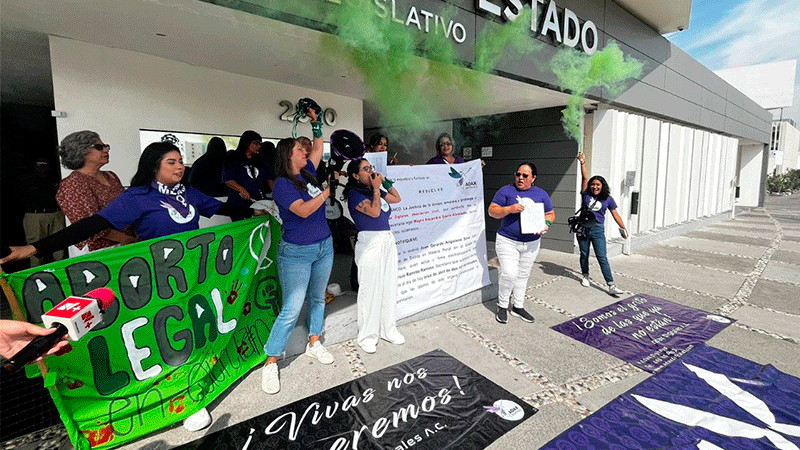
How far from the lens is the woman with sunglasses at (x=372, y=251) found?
3062 mm

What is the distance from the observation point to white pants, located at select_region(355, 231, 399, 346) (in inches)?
124

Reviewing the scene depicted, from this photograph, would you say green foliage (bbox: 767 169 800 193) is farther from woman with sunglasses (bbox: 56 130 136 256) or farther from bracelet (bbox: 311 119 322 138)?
woman with sunglasses (bbox: 56 130 136 256)

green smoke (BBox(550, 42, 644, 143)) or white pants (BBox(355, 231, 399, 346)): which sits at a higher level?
green smoke (BBox(550, 42, 644, 143))

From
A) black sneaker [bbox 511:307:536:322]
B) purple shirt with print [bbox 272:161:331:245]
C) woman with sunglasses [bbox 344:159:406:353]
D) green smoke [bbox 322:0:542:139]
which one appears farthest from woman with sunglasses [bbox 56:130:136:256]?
black sneaker [bbox 511:307:536:322]

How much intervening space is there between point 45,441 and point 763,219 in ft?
63.7

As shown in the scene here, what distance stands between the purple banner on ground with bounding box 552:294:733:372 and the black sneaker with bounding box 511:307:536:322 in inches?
11.0

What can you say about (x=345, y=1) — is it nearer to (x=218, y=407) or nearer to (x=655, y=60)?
(x=218, y=407)

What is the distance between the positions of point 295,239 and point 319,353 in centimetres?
107

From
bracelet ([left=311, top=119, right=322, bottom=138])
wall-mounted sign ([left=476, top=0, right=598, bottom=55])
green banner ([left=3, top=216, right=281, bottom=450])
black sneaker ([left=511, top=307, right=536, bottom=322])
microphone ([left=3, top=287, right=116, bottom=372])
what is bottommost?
black sneaker ([left=511, top=307, right=536, bottom=322])

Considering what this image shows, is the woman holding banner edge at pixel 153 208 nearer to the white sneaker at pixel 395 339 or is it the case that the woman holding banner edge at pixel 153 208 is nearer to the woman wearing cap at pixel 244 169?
the woman wearing cap at pixel 244 169

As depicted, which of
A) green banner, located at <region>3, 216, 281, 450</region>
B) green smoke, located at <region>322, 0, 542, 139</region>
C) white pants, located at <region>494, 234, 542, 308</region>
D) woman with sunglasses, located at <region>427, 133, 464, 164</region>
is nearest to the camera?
green banner, located at <region>3, 216, 281, 450</region>

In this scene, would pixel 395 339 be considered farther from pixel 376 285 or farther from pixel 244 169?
pixel 244 169

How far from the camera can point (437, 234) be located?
402 centimetres

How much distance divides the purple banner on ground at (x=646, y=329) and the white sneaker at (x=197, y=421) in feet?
10.7
